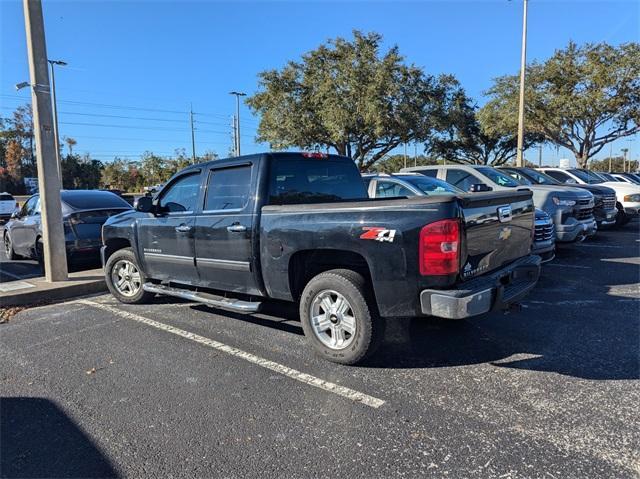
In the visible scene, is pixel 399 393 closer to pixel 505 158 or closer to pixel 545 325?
pixel 545 325

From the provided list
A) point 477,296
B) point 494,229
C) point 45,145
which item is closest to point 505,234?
point 494,229

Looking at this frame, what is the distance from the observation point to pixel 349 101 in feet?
82.8

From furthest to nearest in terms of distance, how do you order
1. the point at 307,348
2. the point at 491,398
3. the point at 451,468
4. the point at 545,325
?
the point at 545,325 < the point at 307,348 < the point at 491,398 < the point at 451,468

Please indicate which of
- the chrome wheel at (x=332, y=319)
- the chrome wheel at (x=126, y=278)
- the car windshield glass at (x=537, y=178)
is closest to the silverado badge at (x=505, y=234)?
the chrome wheel at (x=332, y=319)

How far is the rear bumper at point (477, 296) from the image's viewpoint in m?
3.45

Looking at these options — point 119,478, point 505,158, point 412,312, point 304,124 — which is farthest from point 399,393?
point 505,158

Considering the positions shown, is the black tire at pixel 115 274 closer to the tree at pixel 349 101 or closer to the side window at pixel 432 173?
the side window at pixel 432 173

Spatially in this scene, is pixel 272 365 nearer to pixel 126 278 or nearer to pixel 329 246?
pixel 329 246

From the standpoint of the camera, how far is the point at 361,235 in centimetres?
375

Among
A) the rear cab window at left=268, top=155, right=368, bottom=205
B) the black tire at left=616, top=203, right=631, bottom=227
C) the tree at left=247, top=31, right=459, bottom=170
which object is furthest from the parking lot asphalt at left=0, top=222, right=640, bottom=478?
the tree at left=247, top=31, right=459, bottom=170

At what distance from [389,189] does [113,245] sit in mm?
4669

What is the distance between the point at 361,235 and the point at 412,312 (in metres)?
0.72

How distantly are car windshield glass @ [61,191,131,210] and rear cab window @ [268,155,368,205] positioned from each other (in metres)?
5.10

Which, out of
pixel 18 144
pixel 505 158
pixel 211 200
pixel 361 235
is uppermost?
pixel 18 144
